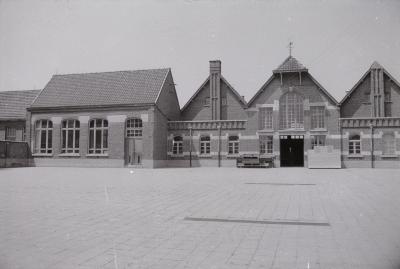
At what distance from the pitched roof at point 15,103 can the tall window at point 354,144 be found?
31282mm

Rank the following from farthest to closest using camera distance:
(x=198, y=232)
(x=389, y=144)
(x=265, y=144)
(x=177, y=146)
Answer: (x=177, y=146), (x=265, y=144), (x=389, y=144), (x=198, y=232)

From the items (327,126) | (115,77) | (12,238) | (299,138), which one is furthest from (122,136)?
(12,238)

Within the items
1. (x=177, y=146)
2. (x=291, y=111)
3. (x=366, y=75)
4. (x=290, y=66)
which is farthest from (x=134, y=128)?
(x=366, y=75)

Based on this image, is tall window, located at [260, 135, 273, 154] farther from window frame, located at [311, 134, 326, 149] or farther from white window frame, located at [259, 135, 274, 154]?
window frame, located at [311, 134, 326, 149]

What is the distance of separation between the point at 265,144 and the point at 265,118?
2.47 m

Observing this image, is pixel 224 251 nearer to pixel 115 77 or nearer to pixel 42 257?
pixel 42 257

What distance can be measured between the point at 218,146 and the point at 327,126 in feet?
32.6

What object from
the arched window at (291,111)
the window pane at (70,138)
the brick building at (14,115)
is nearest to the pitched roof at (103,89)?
the window pane at (70,138)

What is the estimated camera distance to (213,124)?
110ft

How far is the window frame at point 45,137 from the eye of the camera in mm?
32562

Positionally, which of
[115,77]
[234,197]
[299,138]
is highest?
[115,77]

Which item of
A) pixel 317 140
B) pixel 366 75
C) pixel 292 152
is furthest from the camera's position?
pixel 292 152

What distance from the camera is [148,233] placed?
6.11 metres

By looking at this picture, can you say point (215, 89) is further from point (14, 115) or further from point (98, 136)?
→ point (14, 115)
